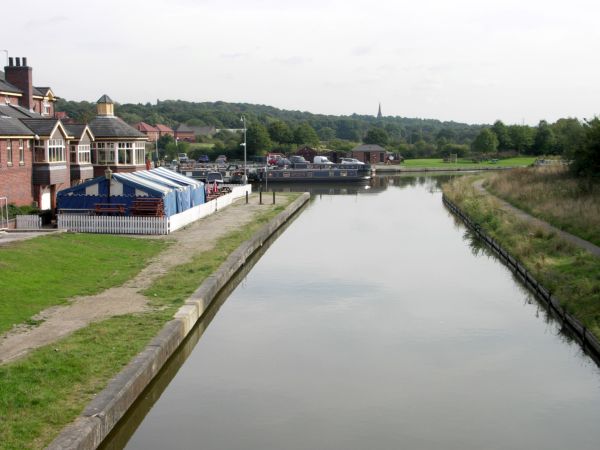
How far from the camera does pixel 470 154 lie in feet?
410

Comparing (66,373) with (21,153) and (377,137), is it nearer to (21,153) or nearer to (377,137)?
(21,153)

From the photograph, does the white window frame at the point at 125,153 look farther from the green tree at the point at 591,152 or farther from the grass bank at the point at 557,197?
the green tree at the point at 591,152

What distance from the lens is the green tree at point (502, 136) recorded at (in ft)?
403

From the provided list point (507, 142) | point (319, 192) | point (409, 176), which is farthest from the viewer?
point (507, 142)

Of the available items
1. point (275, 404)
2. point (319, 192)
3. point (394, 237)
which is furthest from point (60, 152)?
point (319, 192)

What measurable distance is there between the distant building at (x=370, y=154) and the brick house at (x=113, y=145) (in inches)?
2976

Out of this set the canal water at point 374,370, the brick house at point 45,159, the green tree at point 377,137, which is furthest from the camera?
the green tree at point 377,137

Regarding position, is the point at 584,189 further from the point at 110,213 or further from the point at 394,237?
the point at 110,213

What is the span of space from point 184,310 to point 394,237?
20.0m

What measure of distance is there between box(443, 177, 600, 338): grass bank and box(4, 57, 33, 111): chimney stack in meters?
25.1

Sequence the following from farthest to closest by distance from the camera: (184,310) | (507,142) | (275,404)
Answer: (507,142) → (184,310) → (275,404)

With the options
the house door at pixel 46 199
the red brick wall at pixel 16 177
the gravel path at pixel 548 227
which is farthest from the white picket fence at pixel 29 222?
the gravel path at pixel 548 227

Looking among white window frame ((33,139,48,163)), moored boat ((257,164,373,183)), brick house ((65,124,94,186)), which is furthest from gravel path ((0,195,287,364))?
moored boat ((257,164,373,183))

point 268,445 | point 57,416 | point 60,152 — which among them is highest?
point 60,152
